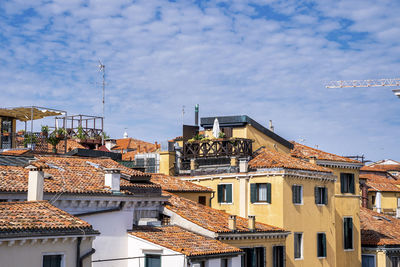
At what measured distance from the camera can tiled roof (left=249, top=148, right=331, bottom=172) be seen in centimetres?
3475

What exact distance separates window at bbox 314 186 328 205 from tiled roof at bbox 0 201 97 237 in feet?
64.4

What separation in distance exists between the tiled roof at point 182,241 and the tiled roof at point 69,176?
2038mm

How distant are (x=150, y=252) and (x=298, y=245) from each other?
43.1ft

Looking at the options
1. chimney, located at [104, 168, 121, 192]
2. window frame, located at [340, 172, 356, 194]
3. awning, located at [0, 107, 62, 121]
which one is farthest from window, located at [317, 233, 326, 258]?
awning, located at [0, 107, 62, 121]

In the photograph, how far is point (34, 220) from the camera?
19359 millimetres

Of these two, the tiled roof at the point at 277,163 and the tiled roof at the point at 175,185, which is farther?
the tiled roof at the point at 277,163

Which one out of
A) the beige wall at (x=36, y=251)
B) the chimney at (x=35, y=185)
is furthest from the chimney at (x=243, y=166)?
the beige wall at (x=36, y=251)

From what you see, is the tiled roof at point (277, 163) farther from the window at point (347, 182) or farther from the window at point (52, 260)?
the window at point (52, 260)

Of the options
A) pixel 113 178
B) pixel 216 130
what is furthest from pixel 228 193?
pixel 113 178

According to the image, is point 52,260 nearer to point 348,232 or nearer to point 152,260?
point 152,260

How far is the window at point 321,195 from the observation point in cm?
3688

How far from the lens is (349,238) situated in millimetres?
41156

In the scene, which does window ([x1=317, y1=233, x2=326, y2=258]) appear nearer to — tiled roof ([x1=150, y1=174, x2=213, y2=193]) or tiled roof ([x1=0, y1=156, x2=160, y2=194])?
tiled roof ([x1=150, y1=174, x2=213, y2=193])

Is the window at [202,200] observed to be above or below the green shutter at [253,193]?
below
